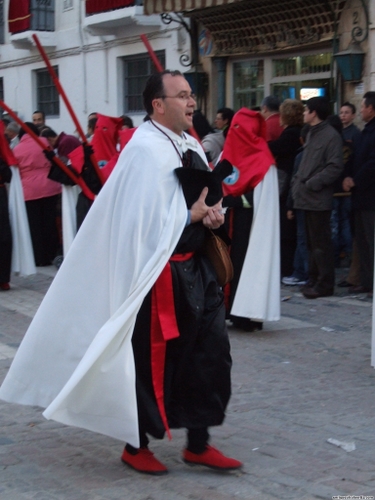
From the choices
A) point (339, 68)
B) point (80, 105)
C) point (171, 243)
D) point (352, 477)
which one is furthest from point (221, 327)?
point (80, 105)

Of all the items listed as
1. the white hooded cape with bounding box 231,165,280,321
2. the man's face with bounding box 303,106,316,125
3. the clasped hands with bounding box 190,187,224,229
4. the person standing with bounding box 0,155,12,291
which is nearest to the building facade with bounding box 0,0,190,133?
the person standing with bounding box 0,155,12,291

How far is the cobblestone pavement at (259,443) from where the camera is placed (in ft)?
13.9

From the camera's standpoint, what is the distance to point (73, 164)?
1023 cm

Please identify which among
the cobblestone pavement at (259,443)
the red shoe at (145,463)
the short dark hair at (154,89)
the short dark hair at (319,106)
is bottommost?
the cobblestone pavement at (259,443)

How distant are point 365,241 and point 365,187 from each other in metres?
0.59

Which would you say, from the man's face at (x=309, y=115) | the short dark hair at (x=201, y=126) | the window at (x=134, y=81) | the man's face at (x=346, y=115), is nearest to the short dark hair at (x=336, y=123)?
the man's face at (x=309, y=115)

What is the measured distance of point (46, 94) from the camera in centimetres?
1994

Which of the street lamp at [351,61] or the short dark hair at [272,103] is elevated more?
the street lamp at [351,61]

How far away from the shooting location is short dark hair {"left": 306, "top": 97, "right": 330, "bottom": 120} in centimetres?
909

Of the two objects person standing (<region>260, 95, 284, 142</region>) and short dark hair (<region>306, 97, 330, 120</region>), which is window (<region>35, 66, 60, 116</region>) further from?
short dark hair (<region>306, 97, 330, 120</region>)

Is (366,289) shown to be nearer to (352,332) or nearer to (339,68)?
(352,332)

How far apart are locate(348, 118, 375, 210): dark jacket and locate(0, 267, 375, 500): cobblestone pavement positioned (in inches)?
83.0

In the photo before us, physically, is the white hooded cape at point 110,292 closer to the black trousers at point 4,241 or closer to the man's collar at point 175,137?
the man's collar at point 175,137

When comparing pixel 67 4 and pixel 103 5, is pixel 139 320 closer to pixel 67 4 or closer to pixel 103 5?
pixel 103 5
